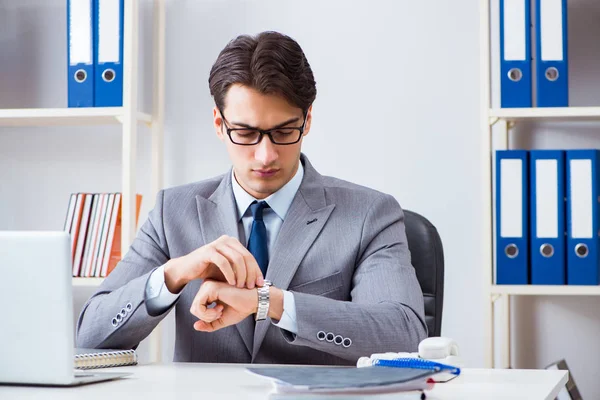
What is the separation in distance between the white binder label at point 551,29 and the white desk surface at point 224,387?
127 centimetres

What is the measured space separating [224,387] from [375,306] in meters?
0.51

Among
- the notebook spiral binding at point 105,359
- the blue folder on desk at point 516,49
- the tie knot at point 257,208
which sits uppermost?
the blue folder on desk at point 516,49

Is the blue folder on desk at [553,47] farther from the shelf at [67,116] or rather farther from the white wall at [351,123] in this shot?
the shelf at [67,116]

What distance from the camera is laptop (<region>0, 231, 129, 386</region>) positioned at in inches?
43.8

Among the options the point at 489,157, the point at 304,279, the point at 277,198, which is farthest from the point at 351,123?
→ the point at 304,279

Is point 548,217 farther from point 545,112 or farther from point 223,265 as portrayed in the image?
point 223,265

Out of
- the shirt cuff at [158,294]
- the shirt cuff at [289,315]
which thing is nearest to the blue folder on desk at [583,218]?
the shirt cuff at [289,315]

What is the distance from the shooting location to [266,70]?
1.78m

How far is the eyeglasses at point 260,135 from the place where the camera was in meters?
1.76

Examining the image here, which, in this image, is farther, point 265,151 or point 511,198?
point 511,198

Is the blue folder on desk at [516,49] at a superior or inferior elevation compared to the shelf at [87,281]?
superior

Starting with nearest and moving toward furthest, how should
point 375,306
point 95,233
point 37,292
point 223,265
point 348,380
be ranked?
point 348,380 < point 37,292 < point 223,265 < point 375,306 < point 95,233

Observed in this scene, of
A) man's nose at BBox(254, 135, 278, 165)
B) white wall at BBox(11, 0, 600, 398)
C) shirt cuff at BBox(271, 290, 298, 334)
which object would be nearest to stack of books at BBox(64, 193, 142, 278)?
white wall at BBox(11, 0, 600, 398)

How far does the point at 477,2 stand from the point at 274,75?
127 centimetres
